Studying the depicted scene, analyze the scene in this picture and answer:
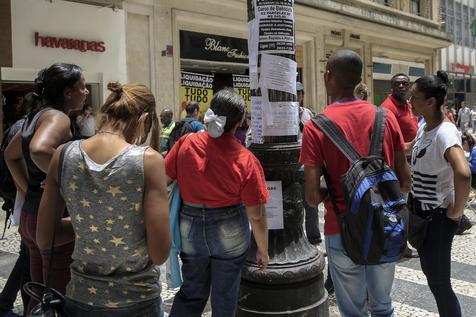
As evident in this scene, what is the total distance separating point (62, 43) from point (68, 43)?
0.54 ft

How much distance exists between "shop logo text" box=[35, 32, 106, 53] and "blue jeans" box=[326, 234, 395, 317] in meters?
10.8

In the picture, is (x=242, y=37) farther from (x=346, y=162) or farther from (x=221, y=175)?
(x=346, y=162)

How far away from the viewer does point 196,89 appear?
1605cm

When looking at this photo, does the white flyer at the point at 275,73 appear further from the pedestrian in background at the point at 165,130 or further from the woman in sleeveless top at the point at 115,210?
the pedestrian in background at the point at 165,130

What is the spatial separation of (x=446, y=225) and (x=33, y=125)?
2567 mm

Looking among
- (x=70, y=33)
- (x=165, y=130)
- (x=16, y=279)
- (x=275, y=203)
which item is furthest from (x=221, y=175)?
(x=70, y=33)

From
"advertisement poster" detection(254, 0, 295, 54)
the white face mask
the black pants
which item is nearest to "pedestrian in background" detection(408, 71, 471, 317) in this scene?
"advertisement poster" detection(254, 0, 295, 54)

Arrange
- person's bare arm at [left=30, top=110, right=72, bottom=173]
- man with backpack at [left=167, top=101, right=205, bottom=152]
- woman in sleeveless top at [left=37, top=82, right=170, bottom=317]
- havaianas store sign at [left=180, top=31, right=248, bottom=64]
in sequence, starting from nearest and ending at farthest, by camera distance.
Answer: woman in sleeveless top at [left=37, top=82, right=170, bottom=317]
person's bare arm at [left=30, top=110, right=72, bottom=173]
man with backpack at [left=167, top=101, right=205, bottom=152]
havaianas store sign at [left=180, top=31, right=248, bottom=64]

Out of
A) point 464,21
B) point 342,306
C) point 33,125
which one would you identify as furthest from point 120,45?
point 464,21

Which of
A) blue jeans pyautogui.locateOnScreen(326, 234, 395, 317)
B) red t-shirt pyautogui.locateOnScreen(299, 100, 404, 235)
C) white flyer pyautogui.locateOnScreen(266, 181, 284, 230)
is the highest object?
red t-shirt pyautogui.locateOnScreen(299, 100, 404, 235)

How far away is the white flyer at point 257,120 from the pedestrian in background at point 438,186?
3.48 feet

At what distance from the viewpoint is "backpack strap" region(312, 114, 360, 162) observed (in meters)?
2.65

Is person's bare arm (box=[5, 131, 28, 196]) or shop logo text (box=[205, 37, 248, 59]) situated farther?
shop logo text (box=[205, 37, 248, 59])

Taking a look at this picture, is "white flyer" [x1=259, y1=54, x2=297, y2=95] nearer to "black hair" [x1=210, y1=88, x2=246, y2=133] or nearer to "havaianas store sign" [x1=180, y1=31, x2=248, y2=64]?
"black hair" [x1=210, y1=88, x2=246, y2=133]
